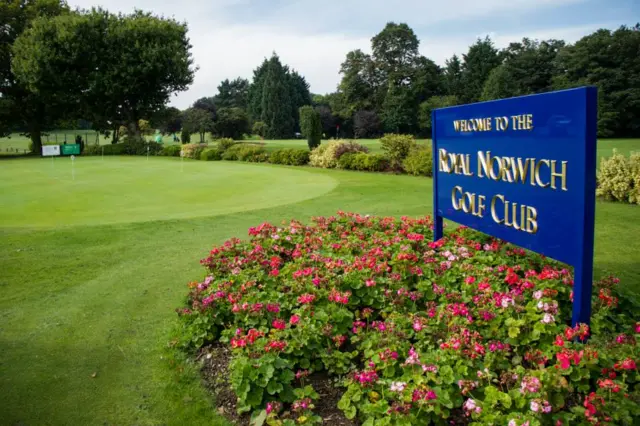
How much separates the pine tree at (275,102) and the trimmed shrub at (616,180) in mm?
57724

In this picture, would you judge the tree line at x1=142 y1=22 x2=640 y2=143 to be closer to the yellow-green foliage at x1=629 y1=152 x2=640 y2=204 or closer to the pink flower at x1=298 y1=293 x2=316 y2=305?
the yellow-green foliage at x1=629 y1=152 x2=640 y2=204

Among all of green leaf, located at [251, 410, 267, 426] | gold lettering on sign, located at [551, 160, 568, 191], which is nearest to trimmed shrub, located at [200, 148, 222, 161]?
gold lettering on sign, located at [551, 160, 568, 191]

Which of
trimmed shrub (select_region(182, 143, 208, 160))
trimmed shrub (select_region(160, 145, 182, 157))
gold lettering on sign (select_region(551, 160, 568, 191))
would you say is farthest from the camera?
trimmed shrub (select_region(160, 145, 182, 157))

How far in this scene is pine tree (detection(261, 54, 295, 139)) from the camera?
65.8m

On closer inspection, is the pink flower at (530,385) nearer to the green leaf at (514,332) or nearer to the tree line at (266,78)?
the green leaf at (514,332)

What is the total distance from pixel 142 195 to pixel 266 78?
182 feet

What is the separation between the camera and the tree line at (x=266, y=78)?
126ft

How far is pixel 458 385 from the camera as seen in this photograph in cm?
290

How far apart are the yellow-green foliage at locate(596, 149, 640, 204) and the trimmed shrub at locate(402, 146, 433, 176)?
6.75m

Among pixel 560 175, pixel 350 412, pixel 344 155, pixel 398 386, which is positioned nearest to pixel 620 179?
pixel 560 175

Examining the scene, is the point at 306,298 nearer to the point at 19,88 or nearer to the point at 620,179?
the point at 620,179

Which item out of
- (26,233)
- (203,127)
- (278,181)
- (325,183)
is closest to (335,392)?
(26,233)

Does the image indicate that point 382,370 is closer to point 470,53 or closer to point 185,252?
point 185,252

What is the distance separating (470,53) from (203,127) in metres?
33.9
